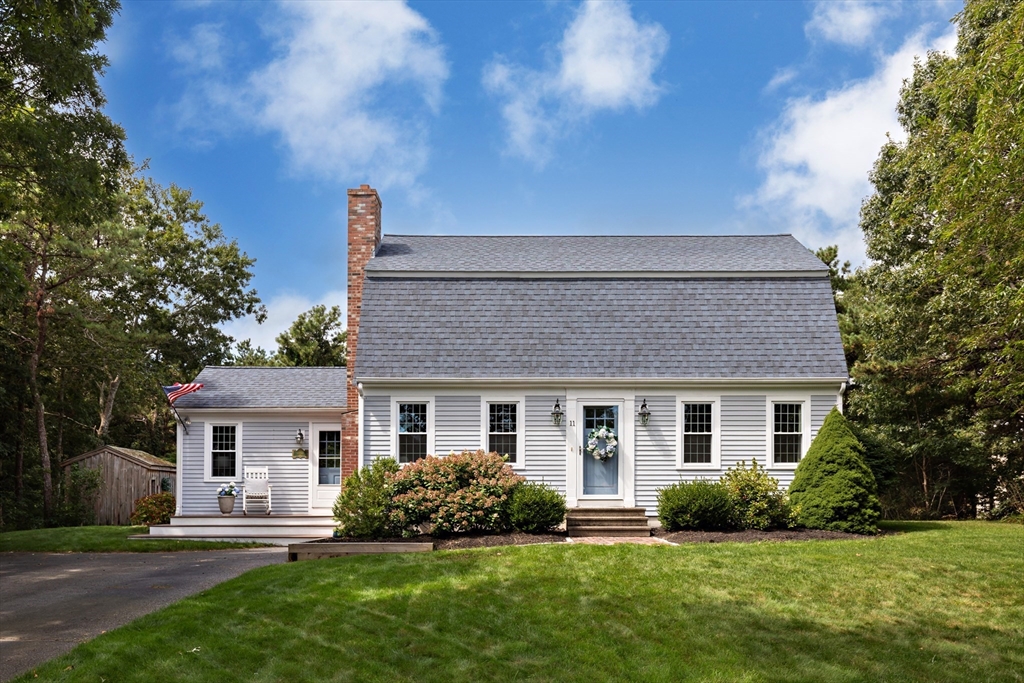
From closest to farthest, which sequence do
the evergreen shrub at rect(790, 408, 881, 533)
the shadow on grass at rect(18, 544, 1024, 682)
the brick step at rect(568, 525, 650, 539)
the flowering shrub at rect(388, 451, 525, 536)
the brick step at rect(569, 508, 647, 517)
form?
the shadow on grass at rect(18, 544, 1024, 682), the flowering shrub at rect(388, 451, 525, 536), the evergreen shrub at rect(790, 408, 881, 533), the brick step at rect(568, 525, 650, 539), the brick step at rect(569, 508, 647, 517)

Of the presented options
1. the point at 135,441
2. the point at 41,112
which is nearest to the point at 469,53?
the point at 41,112

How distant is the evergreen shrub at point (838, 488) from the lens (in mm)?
15305

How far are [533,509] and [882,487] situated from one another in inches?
277

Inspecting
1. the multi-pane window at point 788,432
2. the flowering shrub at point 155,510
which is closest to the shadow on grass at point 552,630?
the multi-pane window at point 788,432

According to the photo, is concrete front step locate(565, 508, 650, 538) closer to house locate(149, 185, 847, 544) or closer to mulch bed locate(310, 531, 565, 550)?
house locate(149, 185, 847, 544)

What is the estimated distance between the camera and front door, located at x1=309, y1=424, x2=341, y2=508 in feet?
72.3

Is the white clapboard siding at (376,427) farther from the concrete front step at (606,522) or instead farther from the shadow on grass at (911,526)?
the shadow on grass at (911,526)

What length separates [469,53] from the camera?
658 inches

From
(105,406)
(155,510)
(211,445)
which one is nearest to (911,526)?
(211,445)

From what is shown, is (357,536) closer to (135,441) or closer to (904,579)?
(904,579)

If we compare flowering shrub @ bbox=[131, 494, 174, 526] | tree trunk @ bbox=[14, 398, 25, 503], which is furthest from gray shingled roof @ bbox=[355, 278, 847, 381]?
tree trunk @ bbox=[14, 398, 25, 503]

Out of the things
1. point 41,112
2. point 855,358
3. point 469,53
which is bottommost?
point 855,358

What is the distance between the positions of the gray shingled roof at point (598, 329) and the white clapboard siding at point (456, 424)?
625 mm

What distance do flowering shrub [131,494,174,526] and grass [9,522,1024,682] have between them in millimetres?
11185
